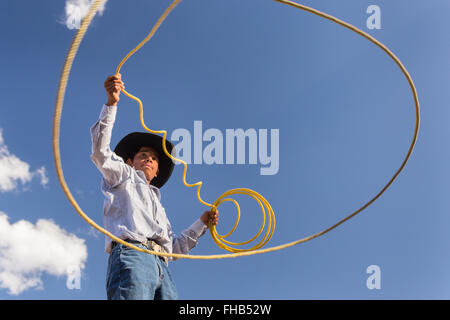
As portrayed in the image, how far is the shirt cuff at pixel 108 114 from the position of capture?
3.35 meters

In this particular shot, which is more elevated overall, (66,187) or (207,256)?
(66,187)

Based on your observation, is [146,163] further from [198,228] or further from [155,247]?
[155,247]

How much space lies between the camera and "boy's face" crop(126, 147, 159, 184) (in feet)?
13.2

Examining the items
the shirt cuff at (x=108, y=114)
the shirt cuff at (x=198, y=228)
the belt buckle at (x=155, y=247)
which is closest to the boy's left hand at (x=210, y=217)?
the shirt cuff at (x=198, y=228)

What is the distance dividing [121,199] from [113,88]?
2.83 ft

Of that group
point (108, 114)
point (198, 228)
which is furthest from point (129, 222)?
point (198, 228)

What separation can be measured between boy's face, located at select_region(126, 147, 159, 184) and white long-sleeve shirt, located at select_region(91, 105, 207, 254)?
1.15 feet

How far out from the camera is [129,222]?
3307mm

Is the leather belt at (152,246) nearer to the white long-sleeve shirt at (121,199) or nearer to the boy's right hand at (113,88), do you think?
the white long-sleeve shirt at (121,199)

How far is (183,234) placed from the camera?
424cm

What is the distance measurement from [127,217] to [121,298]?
70cm
